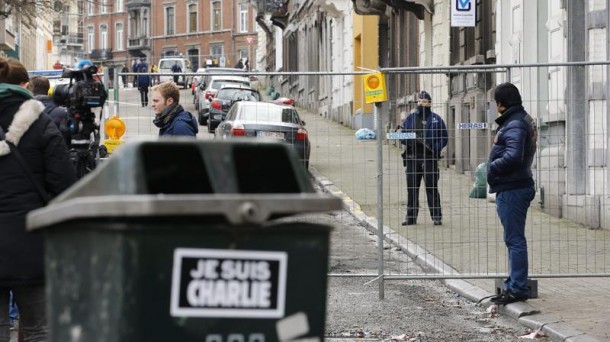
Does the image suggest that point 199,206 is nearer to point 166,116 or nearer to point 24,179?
point 24,179

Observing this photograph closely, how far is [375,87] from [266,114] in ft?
9.49

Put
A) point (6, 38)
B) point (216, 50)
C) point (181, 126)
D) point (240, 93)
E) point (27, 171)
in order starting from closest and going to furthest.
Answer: point (27, 171) < point (181, 126) < point (240, 93) < point (6, 38) < point (216, 50)

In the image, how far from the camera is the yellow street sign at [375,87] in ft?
37.2

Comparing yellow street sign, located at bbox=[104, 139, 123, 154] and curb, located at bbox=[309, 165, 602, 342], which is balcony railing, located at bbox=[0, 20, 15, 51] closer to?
curb, located at bbox=[309, 165, 602, 342]

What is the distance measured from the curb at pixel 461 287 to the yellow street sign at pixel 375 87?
834mm

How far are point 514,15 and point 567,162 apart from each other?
8.84 m

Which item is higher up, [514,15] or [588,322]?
[514,15]

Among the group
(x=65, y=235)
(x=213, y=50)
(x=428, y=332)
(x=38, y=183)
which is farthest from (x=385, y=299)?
(x=213, y=50)

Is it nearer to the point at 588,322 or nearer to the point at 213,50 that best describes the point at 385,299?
the point at 588,322

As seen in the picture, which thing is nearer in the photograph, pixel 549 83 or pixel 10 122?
pixel 10 122

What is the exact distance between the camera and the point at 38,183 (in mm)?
6402

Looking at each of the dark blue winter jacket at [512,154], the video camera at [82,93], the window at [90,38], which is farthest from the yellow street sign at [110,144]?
the window at [90,38]

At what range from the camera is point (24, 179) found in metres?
6.36

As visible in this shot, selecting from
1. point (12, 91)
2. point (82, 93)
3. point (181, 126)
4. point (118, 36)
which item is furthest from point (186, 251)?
point (118, 36)
